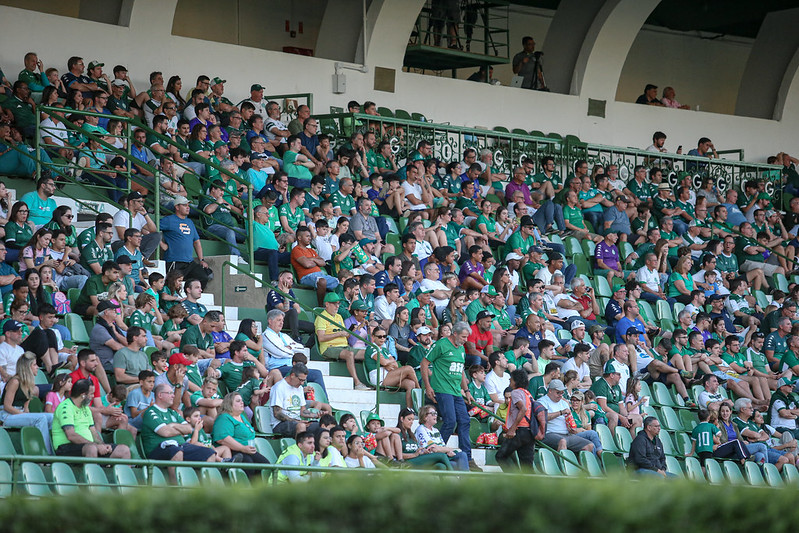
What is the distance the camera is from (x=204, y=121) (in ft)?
48.6

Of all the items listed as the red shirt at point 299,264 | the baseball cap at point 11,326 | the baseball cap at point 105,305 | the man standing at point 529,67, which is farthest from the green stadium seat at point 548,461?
the man standing at point 529,67

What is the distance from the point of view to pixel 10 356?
30.5 feet

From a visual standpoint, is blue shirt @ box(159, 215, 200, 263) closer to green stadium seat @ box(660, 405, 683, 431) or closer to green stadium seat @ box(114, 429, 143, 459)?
green stadium seat @ box(114, 429, 143, 459)

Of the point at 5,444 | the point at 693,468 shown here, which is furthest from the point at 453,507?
the point at 693,468

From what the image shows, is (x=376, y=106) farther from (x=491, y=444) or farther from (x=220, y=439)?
(x=220, y=439)

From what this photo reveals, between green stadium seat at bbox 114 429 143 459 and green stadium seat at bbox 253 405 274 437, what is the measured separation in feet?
4.55

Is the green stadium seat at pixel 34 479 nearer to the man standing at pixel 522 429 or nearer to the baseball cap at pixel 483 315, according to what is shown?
the man standing at pixel 522 429

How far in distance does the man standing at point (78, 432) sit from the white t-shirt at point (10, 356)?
717 mm

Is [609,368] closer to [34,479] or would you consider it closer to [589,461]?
[589,461]

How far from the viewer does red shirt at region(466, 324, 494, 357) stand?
41.7 feet

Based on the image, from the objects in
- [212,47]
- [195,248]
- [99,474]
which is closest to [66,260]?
[195,248]

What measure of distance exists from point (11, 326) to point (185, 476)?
1.96 metres

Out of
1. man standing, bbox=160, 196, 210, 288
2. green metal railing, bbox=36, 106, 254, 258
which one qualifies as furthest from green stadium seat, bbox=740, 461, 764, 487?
man standing, bbox=160, 196, 210, 288

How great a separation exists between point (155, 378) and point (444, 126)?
9.19 metres
